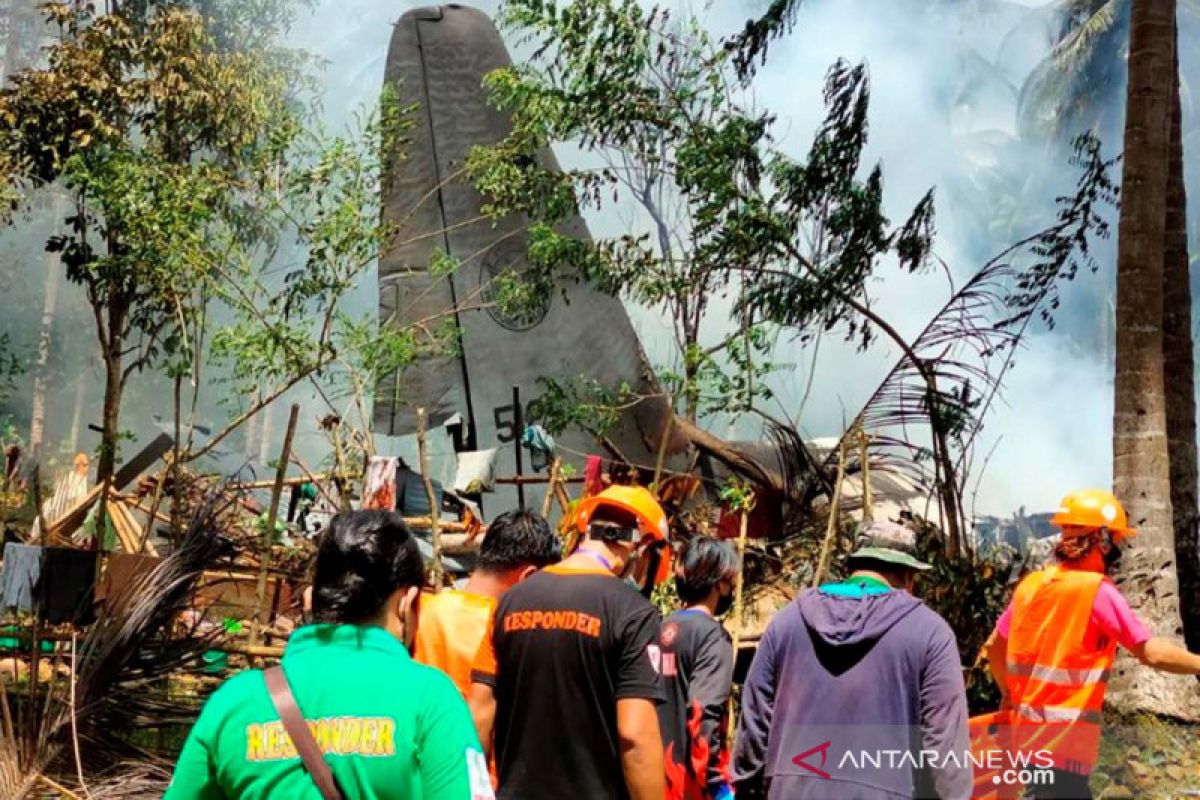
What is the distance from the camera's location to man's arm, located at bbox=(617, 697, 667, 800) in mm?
3850

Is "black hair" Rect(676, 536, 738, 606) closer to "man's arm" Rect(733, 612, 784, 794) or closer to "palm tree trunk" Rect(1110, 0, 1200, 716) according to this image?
"man's arm" Rect(733, 612, 784, 794)

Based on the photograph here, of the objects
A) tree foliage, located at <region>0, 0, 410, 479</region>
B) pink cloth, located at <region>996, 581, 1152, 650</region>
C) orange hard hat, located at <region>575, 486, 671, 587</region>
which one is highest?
tree foliage, located at <region>0, 0, 410, 479</region>

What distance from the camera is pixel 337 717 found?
2516 millimetres

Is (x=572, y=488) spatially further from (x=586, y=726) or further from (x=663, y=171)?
(x=586, y=726)

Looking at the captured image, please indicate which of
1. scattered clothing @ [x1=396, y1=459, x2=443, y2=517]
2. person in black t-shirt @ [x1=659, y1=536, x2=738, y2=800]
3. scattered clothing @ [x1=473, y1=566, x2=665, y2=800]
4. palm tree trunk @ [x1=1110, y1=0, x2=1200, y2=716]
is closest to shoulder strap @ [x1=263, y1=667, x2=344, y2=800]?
scattered clothing @ [x1=473, y1=566, x2=665, y2=800]

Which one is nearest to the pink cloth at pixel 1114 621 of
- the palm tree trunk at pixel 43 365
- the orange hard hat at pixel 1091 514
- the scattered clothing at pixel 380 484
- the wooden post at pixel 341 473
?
the orange hard hat at pixel 1091 514

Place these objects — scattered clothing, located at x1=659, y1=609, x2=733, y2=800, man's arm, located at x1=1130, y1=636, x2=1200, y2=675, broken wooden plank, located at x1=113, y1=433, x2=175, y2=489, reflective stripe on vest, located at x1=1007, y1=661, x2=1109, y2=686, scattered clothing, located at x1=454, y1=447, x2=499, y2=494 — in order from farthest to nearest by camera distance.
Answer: broken wooden plank, located at x1=113, y1=433, x2=175, y2=489
scattered clothing, located at x1=454, y1=447, x2=499, y2=494
reflective stripe on vest, located at x1=1007, y1=661, x2=1109, y2=686
man's arm, located at x1=1130, y1=636, x2=1200, y2=675
scattered clothing, located at x1=659, y1=609, x2=733, y2=800

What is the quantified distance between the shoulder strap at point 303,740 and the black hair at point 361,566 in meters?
0.18

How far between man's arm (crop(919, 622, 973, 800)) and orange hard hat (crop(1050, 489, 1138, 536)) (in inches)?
66.8

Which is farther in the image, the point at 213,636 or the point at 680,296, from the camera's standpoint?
the point at 680,296

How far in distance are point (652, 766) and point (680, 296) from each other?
34.2ft

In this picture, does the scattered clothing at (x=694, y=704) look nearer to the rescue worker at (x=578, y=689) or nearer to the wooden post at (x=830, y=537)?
the rescue worker at (x=578, y=689)

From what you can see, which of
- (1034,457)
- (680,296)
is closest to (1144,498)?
(680,296)

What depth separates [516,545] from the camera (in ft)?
14.8
